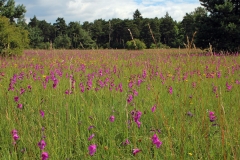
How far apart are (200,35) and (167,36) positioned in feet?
127

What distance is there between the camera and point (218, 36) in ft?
46.0

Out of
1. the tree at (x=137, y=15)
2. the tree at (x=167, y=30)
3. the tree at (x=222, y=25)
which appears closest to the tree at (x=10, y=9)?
the tree at (x=222, y=25)

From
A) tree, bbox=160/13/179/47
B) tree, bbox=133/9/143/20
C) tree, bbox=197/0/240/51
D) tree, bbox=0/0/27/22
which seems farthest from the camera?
tree, bbox=133/9/143/20

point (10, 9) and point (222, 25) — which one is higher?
point (10, 9)

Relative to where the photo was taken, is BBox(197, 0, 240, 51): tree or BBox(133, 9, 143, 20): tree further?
BBox(133, 9, 143, 20): tree

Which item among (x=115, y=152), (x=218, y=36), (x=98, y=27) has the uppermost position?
(x=98, y=27)

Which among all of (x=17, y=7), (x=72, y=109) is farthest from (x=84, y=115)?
(x=17, y=7)

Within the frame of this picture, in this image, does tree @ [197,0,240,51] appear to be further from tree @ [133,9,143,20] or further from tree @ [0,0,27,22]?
tree @ [133,9,143,20]

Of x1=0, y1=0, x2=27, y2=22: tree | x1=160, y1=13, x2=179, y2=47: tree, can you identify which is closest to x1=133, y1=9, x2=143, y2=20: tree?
x1=160, y1=13, x2=179, y2=47: tree

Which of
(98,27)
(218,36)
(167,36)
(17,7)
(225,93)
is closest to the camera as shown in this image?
(225,93)

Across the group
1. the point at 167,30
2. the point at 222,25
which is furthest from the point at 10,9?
the point at 167,30

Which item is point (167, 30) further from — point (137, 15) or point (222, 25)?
point (222, 25)

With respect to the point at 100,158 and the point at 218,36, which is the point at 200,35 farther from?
the point at 100,158

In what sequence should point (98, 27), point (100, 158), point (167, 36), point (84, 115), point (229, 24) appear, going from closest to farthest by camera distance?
point (100, 158) < point (84, 115) < point (229, 24) < point (167, 36) < point (98, 27)
